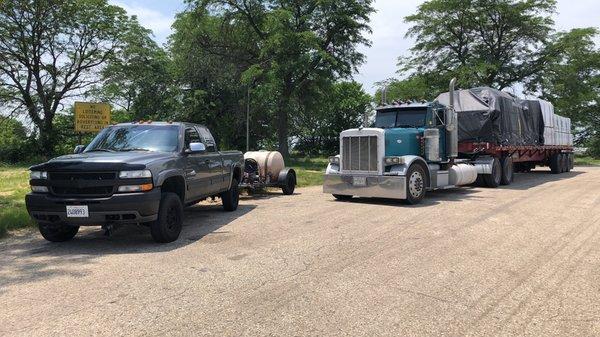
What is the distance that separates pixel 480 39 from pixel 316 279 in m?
40.3

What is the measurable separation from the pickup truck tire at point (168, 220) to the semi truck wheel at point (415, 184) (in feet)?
19.8

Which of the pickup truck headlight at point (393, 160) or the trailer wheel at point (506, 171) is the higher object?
the pickup truck headlight at point (393, 160)

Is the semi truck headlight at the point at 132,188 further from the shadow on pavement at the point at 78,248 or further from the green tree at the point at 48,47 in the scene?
the green tree at the point at 48,47

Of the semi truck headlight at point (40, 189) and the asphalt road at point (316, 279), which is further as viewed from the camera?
the semi truck headlight at point (40, 189)

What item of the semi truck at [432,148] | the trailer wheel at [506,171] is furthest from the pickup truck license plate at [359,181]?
the trailer wheel at [506,171]

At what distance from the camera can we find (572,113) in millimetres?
48062

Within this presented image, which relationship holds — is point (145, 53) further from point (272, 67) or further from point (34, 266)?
point (34, 266)

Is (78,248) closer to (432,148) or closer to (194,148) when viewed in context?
(194,148)

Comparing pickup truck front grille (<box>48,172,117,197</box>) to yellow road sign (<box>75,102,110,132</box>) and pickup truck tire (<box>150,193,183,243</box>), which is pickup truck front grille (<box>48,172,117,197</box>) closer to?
pickup truck tire (<box>150,193,183,243</box>)

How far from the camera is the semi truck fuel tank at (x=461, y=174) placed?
574 inches

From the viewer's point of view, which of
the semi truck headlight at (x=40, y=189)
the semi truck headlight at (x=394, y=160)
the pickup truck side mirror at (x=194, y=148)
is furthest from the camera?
the semi truck headlight at (x=394, y=160)

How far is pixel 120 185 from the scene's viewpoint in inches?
281

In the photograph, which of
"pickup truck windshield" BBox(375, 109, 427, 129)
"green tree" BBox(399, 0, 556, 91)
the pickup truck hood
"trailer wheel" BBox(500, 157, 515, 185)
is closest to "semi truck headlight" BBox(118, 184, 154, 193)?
the pickup truck hood

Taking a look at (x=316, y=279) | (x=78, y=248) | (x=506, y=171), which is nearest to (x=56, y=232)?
(x=78, y=248)
